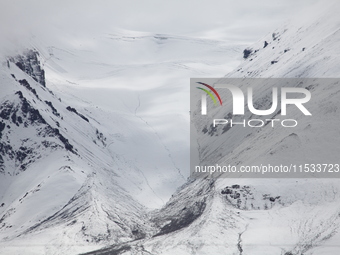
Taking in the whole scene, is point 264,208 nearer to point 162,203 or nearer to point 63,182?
point 162,203

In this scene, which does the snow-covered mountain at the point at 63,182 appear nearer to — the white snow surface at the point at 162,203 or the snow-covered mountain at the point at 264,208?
the white snow surface at the point at 162,203

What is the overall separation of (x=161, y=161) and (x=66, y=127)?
32978 mm

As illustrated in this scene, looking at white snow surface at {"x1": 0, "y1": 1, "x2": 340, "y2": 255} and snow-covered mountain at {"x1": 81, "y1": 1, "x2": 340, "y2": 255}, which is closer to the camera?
snow-covered mountain at {"x1": 81, "y1": 1, "x2": 340, "y2": 255}

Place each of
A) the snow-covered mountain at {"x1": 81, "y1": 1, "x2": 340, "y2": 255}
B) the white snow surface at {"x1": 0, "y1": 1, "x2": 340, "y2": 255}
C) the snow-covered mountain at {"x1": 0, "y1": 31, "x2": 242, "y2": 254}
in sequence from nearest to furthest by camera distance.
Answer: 1. the snow-covered mountain at {"x1": 81, "y1": 1, "x2": 340, "y2": 255}
2. the white snow surface at {"x1": 0, "y1": 1, "x2": 340, "y2": 255}
3. the snow-covered mountain at {"x1": 0, "y1": 31, "x2": 242, "y2": 254}

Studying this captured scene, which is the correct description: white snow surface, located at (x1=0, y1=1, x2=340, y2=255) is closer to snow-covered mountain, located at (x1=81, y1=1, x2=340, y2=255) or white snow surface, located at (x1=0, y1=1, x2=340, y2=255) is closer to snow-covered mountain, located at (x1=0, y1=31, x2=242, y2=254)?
snow-covered mountain, located at (x1=81, y1=1, x2=340, y2=255)

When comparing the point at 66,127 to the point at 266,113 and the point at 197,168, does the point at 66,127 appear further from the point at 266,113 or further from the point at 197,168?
the point at 266,113

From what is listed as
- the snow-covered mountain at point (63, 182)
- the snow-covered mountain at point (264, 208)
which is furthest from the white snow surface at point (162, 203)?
the snow-covered mountain at point (63, 182)

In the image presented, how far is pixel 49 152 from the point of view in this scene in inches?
6550

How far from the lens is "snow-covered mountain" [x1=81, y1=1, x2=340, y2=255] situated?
116 m

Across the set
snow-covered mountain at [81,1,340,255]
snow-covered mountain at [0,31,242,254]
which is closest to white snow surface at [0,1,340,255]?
snow-covered mountain at [81,1,340,255]

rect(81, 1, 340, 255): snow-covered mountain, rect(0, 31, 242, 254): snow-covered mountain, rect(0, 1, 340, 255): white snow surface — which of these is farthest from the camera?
rect(0, 31, 242, 254): snow-covered mountain

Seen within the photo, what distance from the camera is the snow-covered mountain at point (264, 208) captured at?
382 feet

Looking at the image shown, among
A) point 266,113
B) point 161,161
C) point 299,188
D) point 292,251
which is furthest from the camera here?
point 161,161

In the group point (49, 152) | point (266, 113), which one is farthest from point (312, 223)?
point (49, 152)
